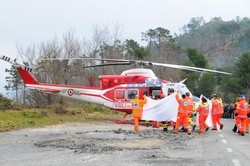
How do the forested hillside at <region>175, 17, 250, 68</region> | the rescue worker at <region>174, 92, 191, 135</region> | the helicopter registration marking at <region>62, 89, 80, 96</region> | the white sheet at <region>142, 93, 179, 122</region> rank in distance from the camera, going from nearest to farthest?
the rescue worker at <region>174, 92, 191, 135</region>, the white sheet at <region>142, 93, 179, 122</region>, the helicopter registration marking at <region>62, 89, 80, 96</region>, the forested hillside at <region>175, 17, 250, 68</region>

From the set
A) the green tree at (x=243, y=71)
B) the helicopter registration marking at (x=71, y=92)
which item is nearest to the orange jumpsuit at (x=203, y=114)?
the helicopter registration marking at (x=71, y=92)

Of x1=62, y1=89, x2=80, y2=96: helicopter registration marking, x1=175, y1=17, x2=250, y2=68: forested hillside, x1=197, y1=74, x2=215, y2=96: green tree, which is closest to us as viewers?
x1=62, y1=89, x2=80, y2=96: helicopter registration marking

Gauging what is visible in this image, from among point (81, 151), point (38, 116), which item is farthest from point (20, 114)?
point (81, 151)

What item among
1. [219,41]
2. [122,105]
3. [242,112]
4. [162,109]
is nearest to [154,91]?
[122,105]

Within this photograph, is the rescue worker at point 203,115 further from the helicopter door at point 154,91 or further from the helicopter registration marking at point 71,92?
the helicopter registration marking at point 71,92

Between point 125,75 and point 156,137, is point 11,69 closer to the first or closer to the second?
point 125,75

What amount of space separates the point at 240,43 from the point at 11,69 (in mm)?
81499

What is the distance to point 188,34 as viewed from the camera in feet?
606

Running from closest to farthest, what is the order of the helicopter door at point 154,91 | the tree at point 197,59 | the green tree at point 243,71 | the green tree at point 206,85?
the helicopter door at point 154,91
the green tree at point 243,71
the green tree at point 206,85
the tree at point 197,59

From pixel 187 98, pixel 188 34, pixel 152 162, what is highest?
pixel 188 34

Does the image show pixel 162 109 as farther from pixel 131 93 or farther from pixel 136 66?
pixel 136 66

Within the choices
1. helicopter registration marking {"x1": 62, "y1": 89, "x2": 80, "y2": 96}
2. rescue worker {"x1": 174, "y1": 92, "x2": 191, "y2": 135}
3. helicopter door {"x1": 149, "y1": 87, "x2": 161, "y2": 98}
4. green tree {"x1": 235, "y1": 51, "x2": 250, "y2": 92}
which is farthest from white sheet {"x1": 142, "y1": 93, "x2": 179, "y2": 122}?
green tree {"x1": 235, "y1": 51, "x2": 250, "y2": 92}

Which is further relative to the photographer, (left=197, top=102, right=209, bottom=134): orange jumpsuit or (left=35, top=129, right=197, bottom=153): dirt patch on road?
(left=197, top=102, right=209, bottom=134): orange jumpsuit

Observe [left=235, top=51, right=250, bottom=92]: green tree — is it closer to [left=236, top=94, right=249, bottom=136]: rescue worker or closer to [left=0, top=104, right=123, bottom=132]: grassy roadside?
[left=0, top=104, right=123, bottom=132]: grassy roadside
